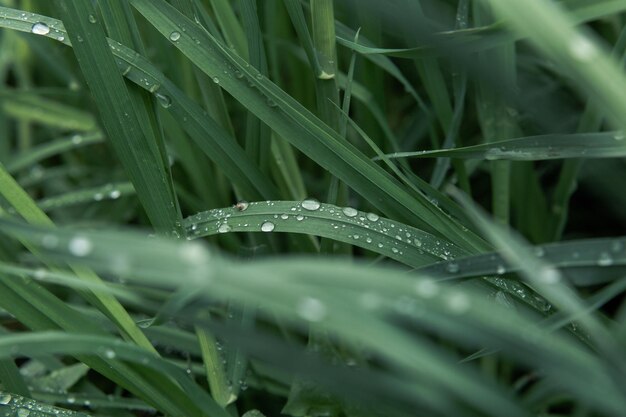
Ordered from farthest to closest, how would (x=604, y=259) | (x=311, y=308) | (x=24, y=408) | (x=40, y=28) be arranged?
(x=40, y=28), (x=24, y=408), (x=604, y=259), (x=311, y=308)

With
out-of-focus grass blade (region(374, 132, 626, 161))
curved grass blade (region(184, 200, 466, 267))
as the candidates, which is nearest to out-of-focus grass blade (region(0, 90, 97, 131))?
curved grass blade (region(184, 200, 466, 267))

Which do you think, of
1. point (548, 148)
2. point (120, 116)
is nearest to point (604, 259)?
point (548, 148)

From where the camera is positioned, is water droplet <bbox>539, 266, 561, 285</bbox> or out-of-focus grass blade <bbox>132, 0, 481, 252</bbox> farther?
out-of-focus grass blade <bbox>132, 0, 481, 252</bbox>

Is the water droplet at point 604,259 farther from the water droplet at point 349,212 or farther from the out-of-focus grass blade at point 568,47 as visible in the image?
the water droplet at point 349,212

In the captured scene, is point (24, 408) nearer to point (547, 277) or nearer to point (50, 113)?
point (547, 277)

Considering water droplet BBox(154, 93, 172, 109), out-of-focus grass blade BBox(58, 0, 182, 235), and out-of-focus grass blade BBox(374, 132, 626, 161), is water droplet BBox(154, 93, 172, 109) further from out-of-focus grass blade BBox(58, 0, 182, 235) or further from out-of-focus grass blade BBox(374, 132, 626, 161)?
out-of-focus grass blade BBox(374, 132, 626, 161)
